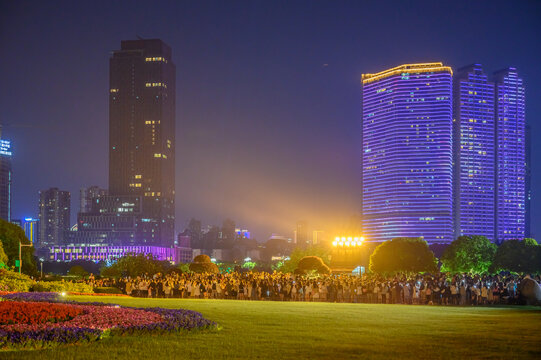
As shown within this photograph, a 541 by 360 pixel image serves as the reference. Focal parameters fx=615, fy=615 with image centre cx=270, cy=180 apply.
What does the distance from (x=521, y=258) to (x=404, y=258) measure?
50.4ft

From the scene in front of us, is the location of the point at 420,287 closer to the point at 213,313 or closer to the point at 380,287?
the point at 380,287

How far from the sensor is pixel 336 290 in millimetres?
38719

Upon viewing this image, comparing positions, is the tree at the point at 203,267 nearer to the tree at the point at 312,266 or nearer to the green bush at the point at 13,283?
the tree at the point at 312,266

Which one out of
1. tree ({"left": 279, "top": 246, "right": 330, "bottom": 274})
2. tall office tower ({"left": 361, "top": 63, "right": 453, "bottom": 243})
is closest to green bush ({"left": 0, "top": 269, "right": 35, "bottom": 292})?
tree ({"left": 279, "top": 246, "right": 330, "bottom": 274})

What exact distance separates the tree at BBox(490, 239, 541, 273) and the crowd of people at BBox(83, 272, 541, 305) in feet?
151

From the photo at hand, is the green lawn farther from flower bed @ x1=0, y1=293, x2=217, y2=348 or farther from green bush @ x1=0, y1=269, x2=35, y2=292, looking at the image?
green bush @ x1=0, y1=269, x2=35, y2=292

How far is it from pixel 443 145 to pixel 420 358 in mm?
188771

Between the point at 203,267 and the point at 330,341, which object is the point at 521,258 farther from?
the point at 330,341

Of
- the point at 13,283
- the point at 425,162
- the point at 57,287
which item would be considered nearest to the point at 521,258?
the point at 57,287

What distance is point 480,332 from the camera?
1872 cm

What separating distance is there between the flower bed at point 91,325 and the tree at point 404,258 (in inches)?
2657

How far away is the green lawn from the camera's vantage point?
14391 mm

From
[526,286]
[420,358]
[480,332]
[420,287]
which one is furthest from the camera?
[420,287]

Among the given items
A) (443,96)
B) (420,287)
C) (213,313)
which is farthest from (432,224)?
(213,313)
